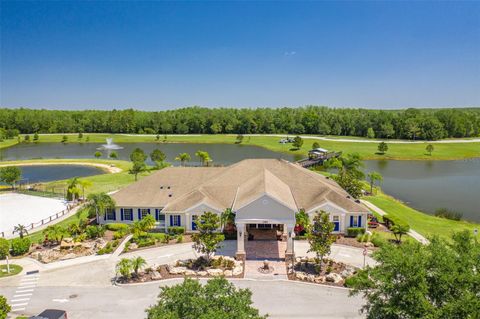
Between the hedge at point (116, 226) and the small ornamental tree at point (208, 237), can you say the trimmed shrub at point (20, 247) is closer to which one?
the hedge at point (116, 226)

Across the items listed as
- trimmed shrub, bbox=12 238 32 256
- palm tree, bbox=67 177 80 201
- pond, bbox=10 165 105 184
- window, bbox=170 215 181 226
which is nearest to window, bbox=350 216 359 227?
window, bbox=170 215 181 226

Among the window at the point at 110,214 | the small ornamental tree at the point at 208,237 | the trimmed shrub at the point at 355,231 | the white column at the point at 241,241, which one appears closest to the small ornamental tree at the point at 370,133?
the trimmed shrub at the point at 355,231

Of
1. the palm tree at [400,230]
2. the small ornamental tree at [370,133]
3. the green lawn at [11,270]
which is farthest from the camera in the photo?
the small ornamental tree at [370,133]

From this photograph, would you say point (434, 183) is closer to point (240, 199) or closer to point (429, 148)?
point (429, 148)

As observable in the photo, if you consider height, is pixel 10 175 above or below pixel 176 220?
above

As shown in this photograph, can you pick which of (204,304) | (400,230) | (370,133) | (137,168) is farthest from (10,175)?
(370,133)
